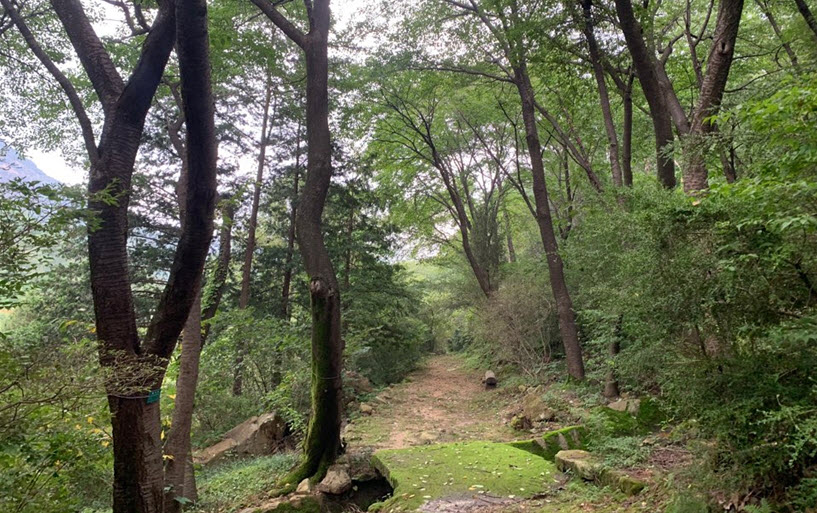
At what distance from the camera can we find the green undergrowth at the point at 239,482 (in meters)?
5.76

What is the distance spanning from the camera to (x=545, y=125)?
A: 13078 millimetres

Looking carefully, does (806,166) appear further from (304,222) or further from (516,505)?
(304,222)

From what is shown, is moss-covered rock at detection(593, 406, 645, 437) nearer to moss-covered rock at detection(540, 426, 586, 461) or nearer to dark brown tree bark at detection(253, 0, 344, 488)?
moss-covered rock at detection(540, 426, 586, 461)

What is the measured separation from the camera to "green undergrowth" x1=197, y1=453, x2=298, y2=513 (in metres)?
5.76

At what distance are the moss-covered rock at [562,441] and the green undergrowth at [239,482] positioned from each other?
3617mm

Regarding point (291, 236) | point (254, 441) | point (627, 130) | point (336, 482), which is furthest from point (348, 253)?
point (336, 482)

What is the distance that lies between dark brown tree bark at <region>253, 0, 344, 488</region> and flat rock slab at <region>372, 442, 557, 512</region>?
78 cm

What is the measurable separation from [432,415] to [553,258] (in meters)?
4.45

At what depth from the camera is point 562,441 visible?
5.69 m

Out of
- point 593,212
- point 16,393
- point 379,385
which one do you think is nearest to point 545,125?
point 593,212

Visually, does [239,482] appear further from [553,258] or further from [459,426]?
[553,258]

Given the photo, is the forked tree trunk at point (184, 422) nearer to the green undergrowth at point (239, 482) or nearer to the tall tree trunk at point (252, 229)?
the green undergrowth at point (239, 482)

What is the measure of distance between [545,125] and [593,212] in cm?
685

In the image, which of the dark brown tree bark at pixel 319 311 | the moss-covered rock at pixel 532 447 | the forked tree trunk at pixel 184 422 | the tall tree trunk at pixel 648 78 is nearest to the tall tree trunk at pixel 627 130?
the tall tree trunk at pixel 648 78
